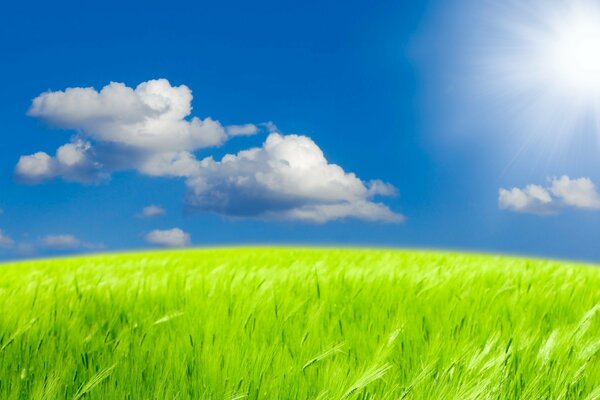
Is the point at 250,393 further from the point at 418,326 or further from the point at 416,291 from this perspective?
the point at 416,291

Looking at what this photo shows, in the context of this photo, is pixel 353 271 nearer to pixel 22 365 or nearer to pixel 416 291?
pixel 416 291

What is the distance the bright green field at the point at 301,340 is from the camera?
7.03 feet

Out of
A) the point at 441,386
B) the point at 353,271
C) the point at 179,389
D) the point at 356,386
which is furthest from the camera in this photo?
the point at 353,271

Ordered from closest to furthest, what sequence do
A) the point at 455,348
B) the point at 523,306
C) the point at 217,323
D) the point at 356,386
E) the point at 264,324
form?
1. the point at 356,386
2. the point at 455,348
3. the point at 217,323
4. the point at 264,324
5. the point at 523,306

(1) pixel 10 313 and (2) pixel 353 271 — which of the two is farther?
(2) pixel 353 271

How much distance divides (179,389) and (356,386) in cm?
78

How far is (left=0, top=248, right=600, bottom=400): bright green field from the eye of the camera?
2143mm

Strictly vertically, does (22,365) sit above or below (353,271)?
below

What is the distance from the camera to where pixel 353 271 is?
4895mm

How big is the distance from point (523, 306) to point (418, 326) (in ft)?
3.63

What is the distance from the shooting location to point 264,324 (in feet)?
10.1

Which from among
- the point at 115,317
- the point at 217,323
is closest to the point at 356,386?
the point at 217,323

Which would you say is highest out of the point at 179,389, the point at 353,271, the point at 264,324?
the point at 353,271

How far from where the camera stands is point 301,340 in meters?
2.56
